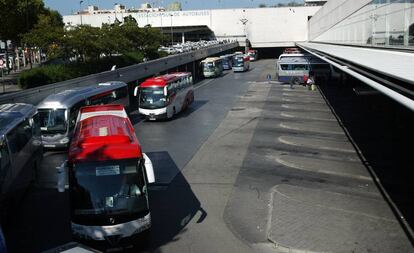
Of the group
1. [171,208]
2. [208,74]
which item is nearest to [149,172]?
[171,208]

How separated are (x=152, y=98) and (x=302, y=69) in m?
26.2

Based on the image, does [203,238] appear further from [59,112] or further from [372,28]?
[372,28]

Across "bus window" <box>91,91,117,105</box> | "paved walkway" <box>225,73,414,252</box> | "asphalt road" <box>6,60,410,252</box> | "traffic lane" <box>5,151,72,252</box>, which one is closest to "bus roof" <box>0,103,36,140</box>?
"traffic lane" <box>5,151,72,252</box>

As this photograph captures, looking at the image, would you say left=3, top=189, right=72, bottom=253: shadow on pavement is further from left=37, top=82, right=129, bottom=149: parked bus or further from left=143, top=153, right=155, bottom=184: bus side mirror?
left=37, top=82, right=129, bottom=149: parked bus

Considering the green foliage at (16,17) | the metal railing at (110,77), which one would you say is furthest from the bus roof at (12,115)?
the green foliage at (16,17)

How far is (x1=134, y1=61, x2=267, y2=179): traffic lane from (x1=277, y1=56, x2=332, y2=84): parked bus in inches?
317

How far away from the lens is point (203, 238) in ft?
43.6

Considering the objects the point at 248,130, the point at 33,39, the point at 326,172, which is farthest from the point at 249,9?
the point at 326,172

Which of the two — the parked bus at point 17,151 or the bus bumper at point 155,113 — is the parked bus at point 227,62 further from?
the parked bus at point 17,151

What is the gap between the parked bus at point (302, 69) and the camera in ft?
178

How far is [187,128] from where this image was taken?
30062 millimetres

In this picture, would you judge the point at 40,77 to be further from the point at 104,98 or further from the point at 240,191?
the point at 240,191

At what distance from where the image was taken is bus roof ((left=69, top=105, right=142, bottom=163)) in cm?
1209

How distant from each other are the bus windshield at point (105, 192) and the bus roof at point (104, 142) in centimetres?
20
